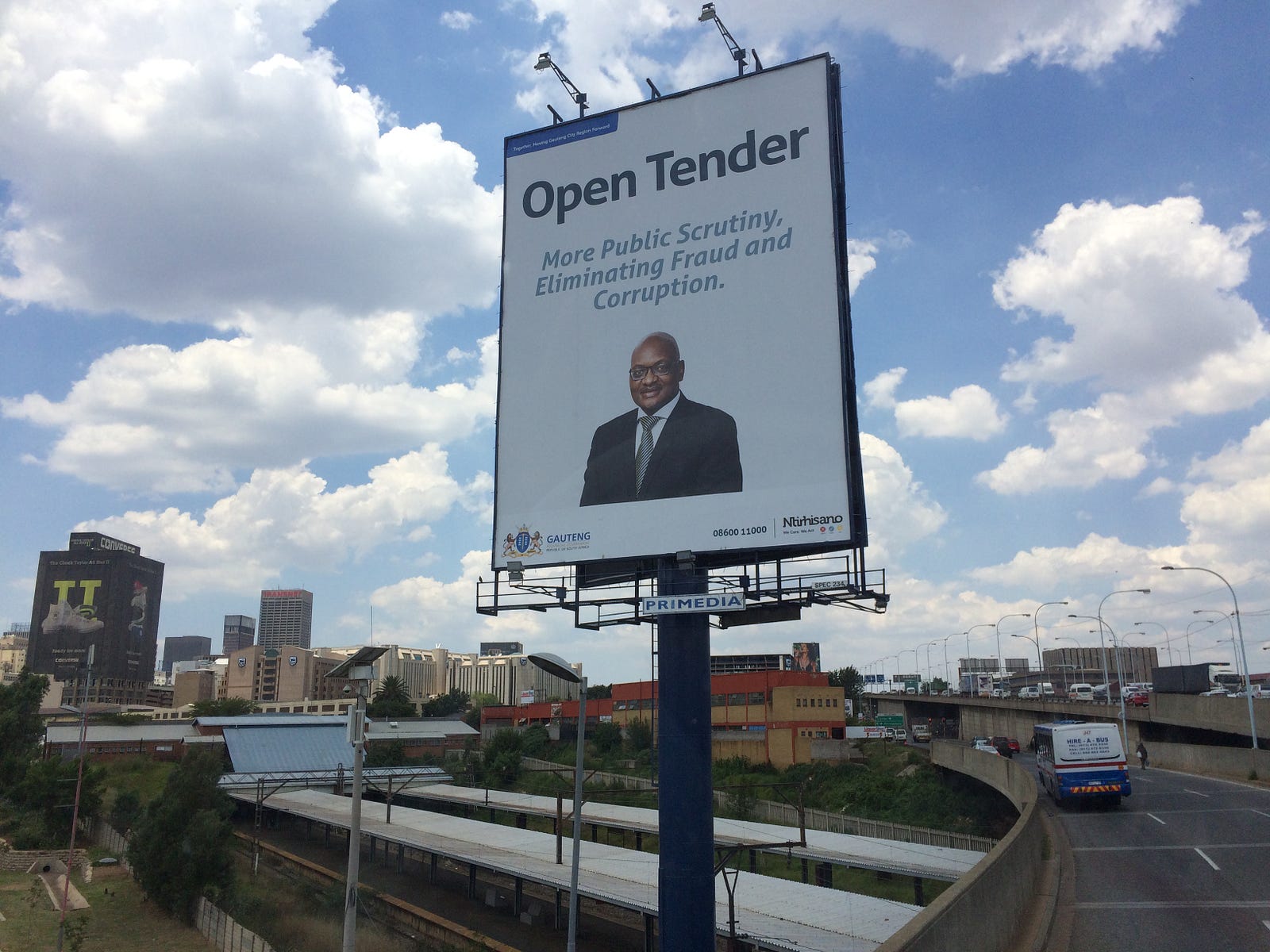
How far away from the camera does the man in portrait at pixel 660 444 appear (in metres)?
22.1

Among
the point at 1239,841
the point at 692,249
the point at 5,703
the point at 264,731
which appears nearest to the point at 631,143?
the point at 692,249

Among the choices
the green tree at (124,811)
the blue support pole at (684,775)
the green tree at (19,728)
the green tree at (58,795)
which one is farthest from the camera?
the green tree at (19,728)

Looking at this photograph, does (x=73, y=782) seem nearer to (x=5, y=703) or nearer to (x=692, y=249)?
(x=5, y=703)

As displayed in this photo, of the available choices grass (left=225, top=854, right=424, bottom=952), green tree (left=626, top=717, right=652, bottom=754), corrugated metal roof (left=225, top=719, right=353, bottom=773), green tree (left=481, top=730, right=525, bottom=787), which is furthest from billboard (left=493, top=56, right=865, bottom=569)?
green tree (left=626, top=717, right=652, bottom=754)

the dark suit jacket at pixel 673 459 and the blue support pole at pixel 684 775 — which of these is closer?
the blue support pole at pixel 684 775

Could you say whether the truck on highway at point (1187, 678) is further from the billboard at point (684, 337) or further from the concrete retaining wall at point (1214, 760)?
the billboard at point (684, 337)

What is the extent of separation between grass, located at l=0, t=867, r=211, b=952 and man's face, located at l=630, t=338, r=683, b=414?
31590 mm

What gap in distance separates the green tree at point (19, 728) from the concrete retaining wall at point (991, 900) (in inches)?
2921

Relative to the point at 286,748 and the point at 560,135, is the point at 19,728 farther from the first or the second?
the point at 560,135

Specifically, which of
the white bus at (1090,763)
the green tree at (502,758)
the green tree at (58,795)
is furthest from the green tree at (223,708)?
the white bus at (1090,763)

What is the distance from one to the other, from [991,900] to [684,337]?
45.8ft

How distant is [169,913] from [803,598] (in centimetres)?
3733

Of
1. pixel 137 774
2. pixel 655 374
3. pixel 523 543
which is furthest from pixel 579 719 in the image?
pixel 137 774

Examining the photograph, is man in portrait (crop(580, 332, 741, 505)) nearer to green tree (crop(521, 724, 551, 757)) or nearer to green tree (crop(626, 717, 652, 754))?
green tree (crop(626, 717, 652, 754))
